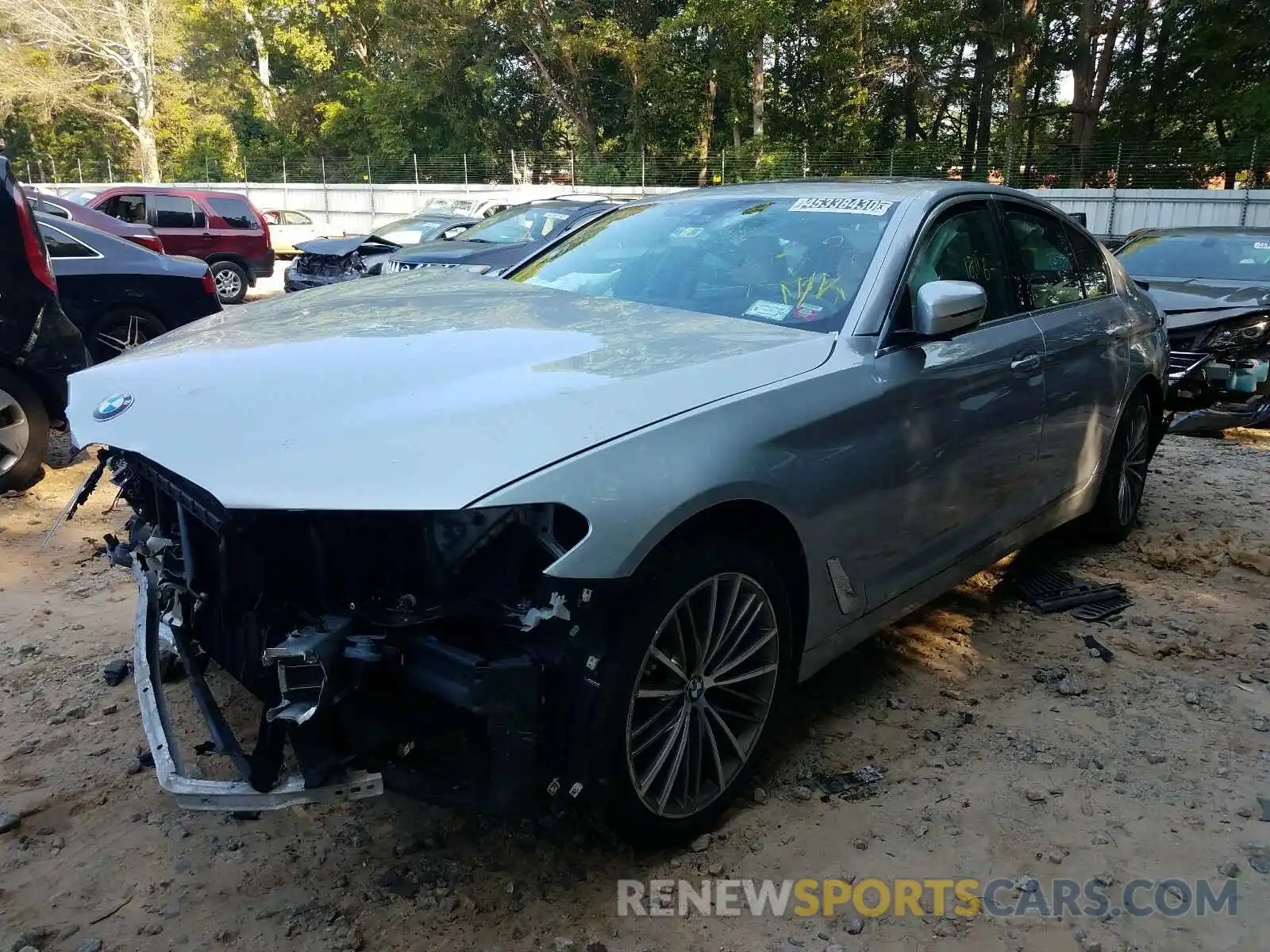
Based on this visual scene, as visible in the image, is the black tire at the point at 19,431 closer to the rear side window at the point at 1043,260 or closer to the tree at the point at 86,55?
the rear side window at the point at 1043,260

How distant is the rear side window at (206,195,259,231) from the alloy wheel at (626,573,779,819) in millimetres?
15623

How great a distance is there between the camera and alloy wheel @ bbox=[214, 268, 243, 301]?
15.3 meters

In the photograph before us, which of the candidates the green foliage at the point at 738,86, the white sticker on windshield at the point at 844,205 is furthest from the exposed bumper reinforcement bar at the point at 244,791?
the green foliage at the point at 738,86

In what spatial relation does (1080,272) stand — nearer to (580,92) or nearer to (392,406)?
(392,406)

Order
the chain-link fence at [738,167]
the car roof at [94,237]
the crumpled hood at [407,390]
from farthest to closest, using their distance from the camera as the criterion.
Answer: the chain-link fence at [738,167]
the car roof at [94,237]
the crumpled hood at [407,390]

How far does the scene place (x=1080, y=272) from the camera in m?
4.38

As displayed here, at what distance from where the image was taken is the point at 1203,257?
332 inches

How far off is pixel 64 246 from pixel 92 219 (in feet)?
9.49

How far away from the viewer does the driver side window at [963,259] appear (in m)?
3.13

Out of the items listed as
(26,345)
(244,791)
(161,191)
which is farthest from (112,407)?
(161,191)

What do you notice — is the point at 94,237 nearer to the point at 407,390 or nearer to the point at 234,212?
the point at 407,390

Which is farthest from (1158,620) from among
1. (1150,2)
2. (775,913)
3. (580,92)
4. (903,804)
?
(580,92)

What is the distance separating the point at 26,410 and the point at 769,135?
2976cm

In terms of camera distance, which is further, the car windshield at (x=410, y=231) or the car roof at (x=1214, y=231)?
the car windshield at (x=410, y=231)
